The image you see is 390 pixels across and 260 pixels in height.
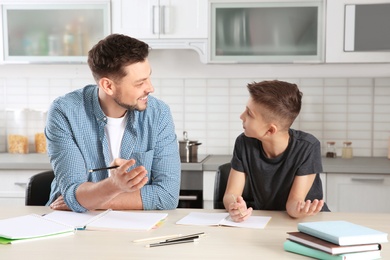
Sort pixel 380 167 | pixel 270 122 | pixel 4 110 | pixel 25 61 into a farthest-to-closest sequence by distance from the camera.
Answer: pixel 4 110 → pixel 25 61 → pixel 380 167 → pixel 270 122

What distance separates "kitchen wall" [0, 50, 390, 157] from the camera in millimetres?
3926

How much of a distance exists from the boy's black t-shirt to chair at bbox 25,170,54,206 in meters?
0.82

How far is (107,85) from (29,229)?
79cm

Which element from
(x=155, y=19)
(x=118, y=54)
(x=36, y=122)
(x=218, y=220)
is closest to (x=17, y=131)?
(x=36, y=122)

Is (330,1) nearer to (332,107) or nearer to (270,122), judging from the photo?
(332,107)

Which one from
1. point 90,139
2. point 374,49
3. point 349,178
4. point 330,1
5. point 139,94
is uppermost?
point 330,1

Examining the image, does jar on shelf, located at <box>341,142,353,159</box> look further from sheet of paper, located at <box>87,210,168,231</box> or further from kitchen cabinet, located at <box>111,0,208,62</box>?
sheet of paper, located at <box>87,210,168,231</box>

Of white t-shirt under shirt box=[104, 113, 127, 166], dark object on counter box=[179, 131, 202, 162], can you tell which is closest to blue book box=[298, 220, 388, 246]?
white t-shirt under shirt box=[104, 113, 127, 166]

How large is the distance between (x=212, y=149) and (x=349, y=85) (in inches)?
38.8

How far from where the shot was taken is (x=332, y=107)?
3.97 m

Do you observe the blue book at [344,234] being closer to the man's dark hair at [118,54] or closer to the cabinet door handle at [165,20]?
the man's dark hair at [118,54]

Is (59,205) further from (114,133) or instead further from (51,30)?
(51,30)

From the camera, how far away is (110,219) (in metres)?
2.10

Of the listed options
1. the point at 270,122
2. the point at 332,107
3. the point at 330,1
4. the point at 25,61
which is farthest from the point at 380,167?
the point at 25,61
